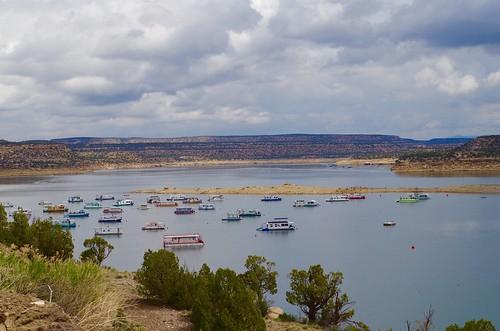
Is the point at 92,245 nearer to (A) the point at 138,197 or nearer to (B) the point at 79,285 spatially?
(B) the point at 79,285

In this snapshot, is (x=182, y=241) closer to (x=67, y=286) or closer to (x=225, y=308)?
(x=225, y=308)

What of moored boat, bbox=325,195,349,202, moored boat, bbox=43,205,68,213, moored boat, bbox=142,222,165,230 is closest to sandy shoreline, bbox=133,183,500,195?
moored boat, bbox=325,195,349,202

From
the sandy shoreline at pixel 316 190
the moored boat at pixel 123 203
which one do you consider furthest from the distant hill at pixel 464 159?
the moored boat at pixel 123 203

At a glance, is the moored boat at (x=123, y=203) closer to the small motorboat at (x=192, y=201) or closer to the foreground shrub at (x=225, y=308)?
the small motorboat at (x=192, y=201)

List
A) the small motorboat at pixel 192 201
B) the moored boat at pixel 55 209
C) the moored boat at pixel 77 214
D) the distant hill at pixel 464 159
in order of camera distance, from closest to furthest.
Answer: the moored boat at pixel 77 214 → the moored boat at pixel 55 209 → the small motorboat at pixel 192 201 → the distant hill at pixel 464 159

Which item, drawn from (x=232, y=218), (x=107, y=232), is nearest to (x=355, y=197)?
(x=232, y=218)
